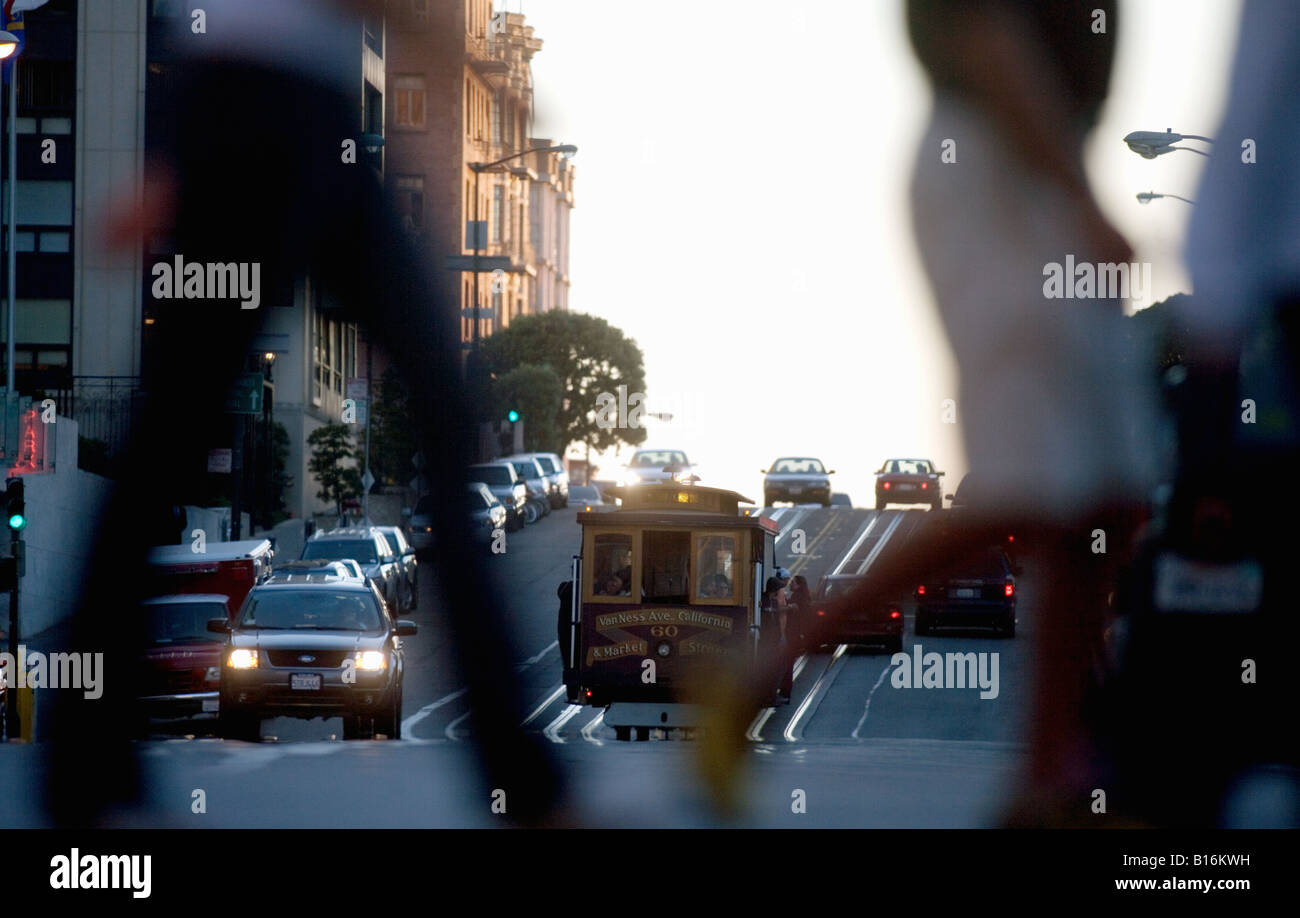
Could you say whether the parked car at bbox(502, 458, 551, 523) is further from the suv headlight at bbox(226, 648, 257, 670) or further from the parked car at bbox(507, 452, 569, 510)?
the suv headlight at bbox(226, 648, 257, 670)

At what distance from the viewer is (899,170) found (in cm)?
191

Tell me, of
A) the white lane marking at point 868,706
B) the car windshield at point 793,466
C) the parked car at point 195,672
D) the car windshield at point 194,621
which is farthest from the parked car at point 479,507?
the white lane marking at point 868,706

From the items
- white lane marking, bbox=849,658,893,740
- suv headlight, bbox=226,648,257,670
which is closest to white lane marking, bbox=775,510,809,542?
white lane marking, bbox=849,658,893,740

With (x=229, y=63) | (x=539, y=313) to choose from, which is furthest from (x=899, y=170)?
(x=539, y=313)

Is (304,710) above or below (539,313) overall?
below

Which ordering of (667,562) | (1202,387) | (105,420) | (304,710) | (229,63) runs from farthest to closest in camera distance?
1. (667,562)
2. (304,710)
3. (105,420)
4. (1202,387)
5. (229,63)

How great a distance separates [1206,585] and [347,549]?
3008cm

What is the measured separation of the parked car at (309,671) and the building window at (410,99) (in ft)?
51.0

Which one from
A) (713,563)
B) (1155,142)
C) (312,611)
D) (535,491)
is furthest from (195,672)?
(535,491)

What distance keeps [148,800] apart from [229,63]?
1475 mm

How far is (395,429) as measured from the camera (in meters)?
1.86

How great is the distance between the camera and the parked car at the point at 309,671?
1777cm

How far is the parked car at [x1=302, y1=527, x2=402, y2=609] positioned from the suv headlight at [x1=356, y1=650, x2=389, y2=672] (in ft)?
39.1
